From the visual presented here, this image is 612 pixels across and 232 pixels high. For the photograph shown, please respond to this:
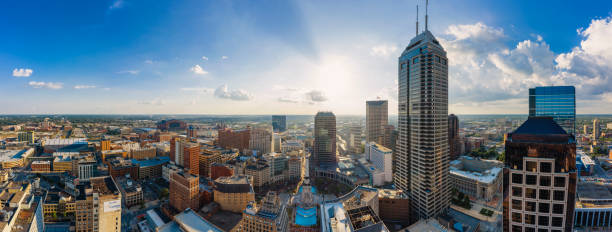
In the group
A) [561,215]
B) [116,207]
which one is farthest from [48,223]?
[561,215]

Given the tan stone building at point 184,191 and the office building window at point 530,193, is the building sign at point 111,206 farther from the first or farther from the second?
the office building window at point 530,193

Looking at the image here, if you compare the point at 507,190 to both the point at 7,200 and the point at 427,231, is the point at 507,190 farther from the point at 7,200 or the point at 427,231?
the point at 7,200

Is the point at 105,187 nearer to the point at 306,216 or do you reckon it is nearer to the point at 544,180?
the point at 306,216

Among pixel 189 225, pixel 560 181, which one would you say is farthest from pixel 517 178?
pixel 189 225

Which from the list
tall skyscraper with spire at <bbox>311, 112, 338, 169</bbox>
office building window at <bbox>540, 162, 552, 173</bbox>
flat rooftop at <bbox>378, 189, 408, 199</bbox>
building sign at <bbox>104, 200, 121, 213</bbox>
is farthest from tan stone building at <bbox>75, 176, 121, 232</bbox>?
tall skyscraper with spire at <bbox>311, 112, 338, 169</bbox>

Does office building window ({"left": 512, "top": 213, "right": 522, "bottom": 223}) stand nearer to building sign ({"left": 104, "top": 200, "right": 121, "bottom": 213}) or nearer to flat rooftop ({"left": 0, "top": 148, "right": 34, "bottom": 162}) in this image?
building sign ({"left": 104, "top": 200, "right": 121, "bottom": 213})

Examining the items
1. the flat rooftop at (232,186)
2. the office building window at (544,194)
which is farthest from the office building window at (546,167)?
the flat rooftop at (232,186)
